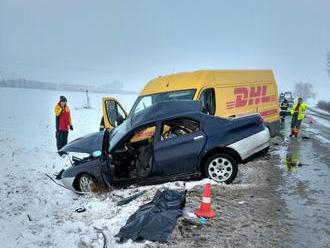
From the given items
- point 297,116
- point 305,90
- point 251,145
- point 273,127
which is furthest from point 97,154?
point 305,90

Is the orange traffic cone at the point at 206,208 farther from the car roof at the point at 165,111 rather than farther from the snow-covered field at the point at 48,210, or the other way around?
the car roof at the point at 165,111

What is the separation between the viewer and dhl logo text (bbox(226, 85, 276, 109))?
9775mm

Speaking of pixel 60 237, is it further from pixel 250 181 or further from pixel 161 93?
pixel 161 93

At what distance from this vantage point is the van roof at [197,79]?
9047 millimetres

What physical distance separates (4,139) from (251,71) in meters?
10.6

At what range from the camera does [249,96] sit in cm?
1023

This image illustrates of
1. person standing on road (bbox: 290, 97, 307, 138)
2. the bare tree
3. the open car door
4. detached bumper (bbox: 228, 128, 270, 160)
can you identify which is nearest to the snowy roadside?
detached bumper (bbox: 228, 128, 270, 160)

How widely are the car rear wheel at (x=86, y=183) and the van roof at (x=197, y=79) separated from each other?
4125mm

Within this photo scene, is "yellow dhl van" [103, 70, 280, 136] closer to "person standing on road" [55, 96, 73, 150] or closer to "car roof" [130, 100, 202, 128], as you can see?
"person standing on road" [55, 96, 73, 150]

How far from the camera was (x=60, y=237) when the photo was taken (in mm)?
4117

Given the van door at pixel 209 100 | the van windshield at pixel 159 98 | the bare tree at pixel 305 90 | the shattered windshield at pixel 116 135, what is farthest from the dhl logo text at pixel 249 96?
the bare tree at pixel 305 90

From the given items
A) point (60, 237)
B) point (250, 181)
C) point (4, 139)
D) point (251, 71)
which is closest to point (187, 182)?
point (250, 181)

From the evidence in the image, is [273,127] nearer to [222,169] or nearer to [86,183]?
[222,169]

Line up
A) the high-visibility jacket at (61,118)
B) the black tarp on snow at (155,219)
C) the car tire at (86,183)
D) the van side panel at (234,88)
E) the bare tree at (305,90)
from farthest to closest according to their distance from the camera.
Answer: the bare tree at (305,90)
the high-visibility jacket at (61,118)
the van side panel at (234,88)
the car tire at (86,183)
the black tarp on snow at (155,219)
